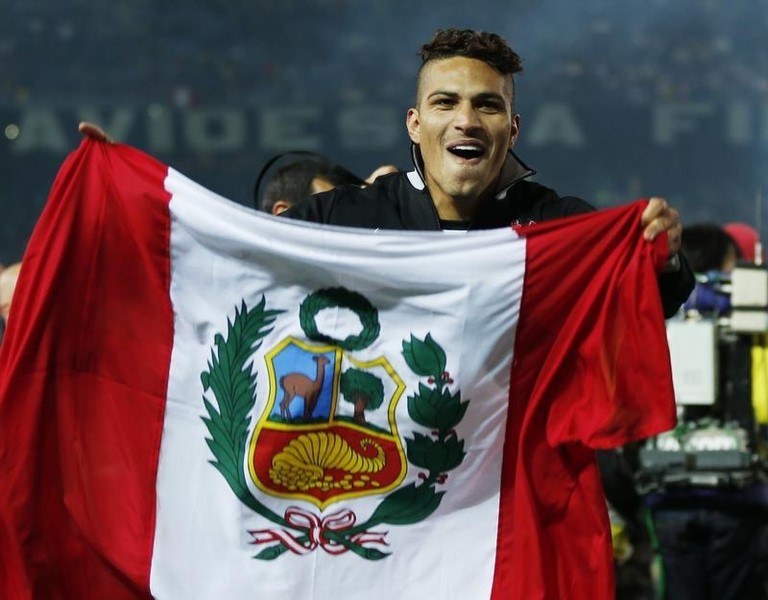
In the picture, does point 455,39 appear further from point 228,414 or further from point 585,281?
point 228,414

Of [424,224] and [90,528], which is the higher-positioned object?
[424,224]

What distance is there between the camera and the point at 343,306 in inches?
159

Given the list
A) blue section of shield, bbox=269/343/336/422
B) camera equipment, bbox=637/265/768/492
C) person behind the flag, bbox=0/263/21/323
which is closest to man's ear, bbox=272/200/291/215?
person behind the flag, bbox=0/263/21/323

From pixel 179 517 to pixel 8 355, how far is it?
20.7 inches

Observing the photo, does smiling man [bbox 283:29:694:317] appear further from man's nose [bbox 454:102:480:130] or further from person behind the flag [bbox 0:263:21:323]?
person behind the flag [bbox 0:263:21:323]

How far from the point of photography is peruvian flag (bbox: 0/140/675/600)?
3.96 metres

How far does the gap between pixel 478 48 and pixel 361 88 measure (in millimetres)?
9190

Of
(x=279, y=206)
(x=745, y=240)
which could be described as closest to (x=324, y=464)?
(x=279, y=206)

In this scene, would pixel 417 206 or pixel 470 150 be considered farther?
pixel 417 206

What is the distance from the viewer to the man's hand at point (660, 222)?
3945mm

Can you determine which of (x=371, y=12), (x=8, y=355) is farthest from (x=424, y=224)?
(x=371, y=12)

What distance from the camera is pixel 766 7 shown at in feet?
44.4

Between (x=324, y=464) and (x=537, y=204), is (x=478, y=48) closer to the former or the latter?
(x=537, y=204)

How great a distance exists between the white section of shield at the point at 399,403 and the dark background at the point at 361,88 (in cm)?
889
